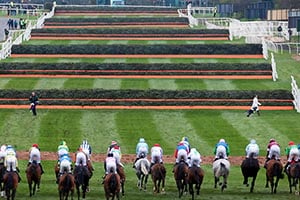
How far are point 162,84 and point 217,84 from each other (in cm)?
369

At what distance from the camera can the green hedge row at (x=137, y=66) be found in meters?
65.2

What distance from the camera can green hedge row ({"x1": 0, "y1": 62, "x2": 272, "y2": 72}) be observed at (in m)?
65.2

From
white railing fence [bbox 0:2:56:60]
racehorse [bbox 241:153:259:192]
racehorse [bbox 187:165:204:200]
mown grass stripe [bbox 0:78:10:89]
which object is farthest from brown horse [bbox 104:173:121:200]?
white railing fence [bbox 0:2:56:60]

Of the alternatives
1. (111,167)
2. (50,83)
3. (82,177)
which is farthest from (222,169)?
(50,83)

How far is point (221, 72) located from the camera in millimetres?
64875

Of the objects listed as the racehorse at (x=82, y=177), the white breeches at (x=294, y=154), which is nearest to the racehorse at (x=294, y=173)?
the white breeches at (x=294, y=154)

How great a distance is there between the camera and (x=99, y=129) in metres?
48.8

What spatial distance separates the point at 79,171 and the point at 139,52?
42291mm

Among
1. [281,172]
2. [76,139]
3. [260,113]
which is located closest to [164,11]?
[260,113]

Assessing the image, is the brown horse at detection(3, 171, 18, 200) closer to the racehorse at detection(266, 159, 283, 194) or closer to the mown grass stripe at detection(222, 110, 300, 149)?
the racehorse at detection(266, 159, 283, 194)

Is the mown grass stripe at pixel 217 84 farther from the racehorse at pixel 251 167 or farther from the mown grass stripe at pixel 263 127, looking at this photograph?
the racehorse at pixel 251 167

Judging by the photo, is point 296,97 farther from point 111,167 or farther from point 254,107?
point 111,167

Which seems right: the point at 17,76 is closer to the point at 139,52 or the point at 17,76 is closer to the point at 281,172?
the point at 139,52

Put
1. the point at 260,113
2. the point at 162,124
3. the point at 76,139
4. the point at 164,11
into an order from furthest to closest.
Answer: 1. the point at 164,11
2. the point at 260,113
3. the point at 162,124
4. the point at 76,139
